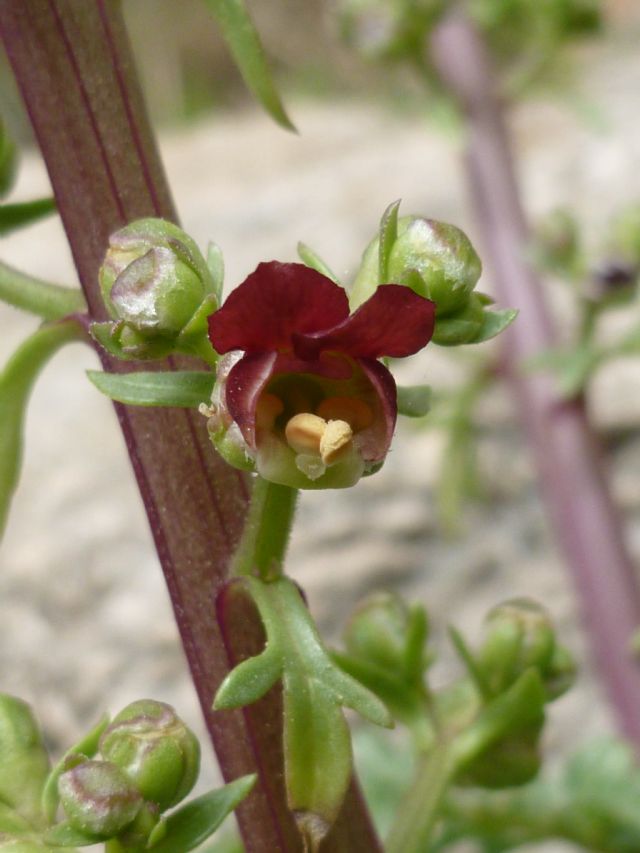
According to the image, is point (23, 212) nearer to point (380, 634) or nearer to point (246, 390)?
point (246, 390)

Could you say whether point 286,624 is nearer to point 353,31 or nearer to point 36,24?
point 36,24

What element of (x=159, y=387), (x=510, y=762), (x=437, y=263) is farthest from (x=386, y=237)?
(x=510, y=762)

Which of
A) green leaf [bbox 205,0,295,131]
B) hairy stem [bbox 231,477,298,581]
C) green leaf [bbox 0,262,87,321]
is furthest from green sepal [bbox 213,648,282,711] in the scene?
green leaf [bbox 205,0,295,131]

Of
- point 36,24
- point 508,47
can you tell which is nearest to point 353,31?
point 36,24

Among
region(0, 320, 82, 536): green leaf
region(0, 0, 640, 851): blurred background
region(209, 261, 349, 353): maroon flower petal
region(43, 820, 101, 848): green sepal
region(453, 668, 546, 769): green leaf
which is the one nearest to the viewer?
region(209, 261, 349, 353): maroon flower petal

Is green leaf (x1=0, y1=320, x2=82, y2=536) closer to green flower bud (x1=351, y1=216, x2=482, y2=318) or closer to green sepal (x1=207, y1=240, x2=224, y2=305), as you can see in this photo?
green sepal (x1=207, y1=240, x2=224, y2=305)
